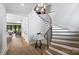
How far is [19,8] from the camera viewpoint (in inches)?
93.5

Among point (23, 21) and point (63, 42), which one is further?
point (23, 21)

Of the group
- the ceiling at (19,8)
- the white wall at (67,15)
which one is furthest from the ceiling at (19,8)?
the white wall at (67,15)

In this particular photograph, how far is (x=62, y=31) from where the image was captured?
2404 millimetres

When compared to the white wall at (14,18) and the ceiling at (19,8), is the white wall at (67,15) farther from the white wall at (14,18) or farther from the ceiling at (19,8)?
the white wall at (14,18)

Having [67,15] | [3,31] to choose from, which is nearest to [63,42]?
[67,15]

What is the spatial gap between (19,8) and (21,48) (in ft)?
2.42

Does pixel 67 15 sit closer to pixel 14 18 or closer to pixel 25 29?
pixel 25 29

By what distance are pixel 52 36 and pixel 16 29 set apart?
0.71m

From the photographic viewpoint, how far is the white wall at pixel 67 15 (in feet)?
7.55

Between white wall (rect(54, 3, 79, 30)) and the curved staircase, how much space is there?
0.10 m

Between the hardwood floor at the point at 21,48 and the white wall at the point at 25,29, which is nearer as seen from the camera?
the hardwood floor at the point at 21,48

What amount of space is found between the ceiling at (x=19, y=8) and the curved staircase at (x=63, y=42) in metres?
0.57

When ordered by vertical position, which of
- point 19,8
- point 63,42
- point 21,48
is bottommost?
point 21,48
